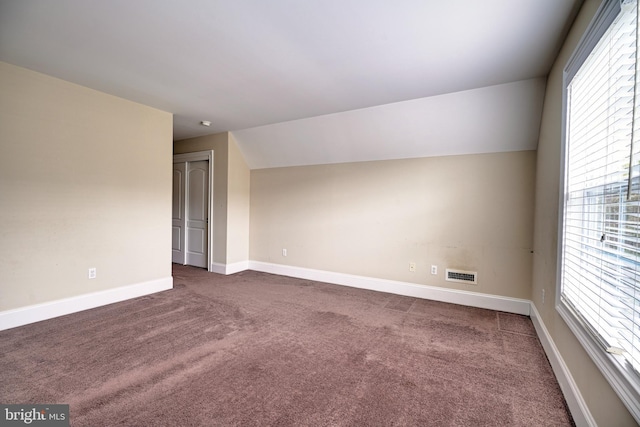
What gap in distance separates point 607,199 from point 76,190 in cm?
446

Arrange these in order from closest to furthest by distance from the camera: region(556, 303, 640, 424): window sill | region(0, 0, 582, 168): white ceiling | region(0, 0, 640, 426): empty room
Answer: region(556, 303, 640, 424): window sill → region(0, 0, 640, 426): empty room → region(0, 0, 582, 168): white ceiling

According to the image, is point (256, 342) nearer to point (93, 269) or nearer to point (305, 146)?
point (93, 269)

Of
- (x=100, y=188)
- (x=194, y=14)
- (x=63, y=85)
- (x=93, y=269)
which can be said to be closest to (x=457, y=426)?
(x=194, y=14)

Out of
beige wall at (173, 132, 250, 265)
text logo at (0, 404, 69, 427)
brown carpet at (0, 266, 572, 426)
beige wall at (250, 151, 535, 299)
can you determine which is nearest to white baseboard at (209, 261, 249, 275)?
beige wall at (173, 132, 250, 265)

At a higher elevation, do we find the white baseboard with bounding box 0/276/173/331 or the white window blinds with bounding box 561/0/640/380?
the white window blinds with bounding box 561/0/640/380

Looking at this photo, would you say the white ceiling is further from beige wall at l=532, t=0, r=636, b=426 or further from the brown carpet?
the brown carpet

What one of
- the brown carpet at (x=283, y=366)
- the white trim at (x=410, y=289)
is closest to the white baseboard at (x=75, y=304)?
the brown carpet at (x=283, y=366)

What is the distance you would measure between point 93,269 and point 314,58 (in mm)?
3327

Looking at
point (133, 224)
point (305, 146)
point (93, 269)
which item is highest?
point (305, 146)

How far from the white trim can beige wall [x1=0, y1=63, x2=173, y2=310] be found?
1965 mm

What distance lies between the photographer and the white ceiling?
1.85m

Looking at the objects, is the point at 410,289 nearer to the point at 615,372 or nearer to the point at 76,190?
the point at 615,372

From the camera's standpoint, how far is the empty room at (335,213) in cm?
163

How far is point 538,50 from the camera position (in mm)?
2244
